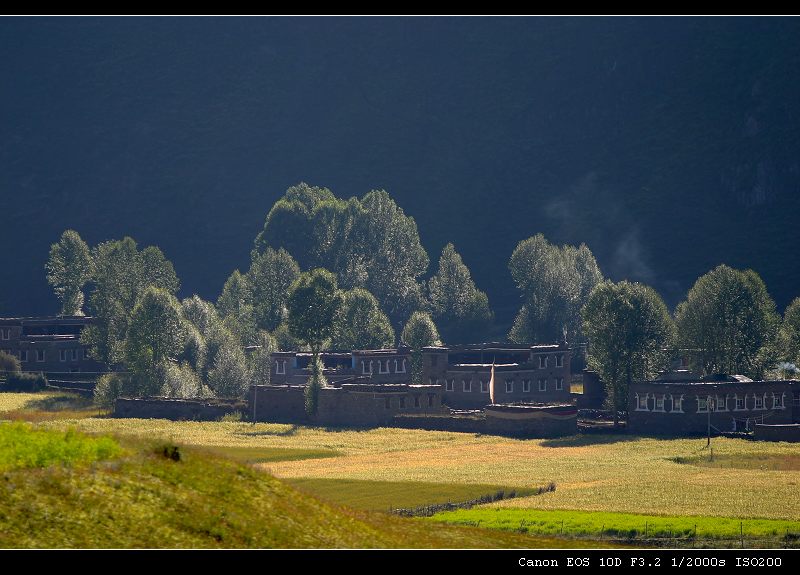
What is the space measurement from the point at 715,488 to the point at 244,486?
43.3 metres

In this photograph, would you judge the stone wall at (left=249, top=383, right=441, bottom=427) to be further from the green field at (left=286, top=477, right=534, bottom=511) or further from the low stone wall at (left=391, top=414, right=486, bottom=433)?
the green field at (left=286, top=477, right=534, bottom=511)

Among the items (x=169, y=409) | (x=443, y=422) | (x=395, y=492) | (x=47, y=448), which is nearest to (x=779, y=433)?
(x=443, y=422)

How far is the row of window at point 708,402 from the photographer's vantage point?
122 metres

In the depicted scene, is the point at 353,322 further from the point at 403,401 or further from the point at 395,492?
the point at 395,492

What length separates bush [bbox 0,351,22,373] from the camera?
538 ft

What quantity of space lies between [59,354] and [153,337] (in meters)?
24.6

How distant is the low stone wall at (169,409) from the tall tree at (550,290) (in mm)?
56630

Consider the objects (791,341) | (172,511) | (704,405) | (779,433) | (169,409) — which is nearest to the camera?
(172,511)

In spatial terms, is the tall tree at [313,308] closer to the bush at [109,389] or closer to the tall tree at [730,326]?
the bush at [109,389]

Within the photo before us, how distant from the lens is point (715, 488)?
8544cm

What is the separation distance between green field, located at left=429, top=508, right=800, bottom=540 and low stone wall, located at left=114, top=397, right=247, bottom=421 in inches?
2551

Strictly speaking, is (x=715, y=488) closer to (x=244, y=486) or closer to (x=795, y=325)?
(x=244, y=486)

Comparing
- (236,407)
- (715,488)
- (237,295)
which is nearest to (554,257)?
(237,295)

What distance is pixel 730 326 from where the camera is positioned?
143 meters
